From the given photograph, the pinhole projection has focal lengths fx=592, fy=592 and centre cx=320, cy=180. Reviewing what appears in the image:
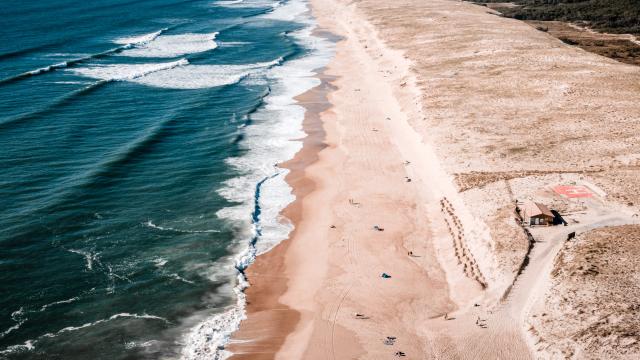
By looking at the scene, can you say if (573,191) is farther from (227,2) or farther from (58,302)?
(227,2)

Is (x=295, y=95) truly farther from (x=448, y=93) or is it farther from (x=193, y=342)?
(x=193, y=342)

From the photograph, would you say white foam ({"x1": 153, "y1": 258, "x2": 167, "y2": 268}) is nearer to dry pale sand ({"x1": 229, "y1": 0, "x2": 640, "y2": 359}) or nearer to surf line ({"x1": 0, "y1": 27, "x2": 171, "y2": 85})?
dry pale sand ({"x1": 229, "y1": 0, "x2": 640, "y2": 359})

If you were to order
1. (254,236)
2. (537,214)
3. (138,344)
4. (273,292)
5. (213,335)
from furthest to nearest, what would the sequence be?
(254,236), (537,214), (273,292), (213,335), (138,344)

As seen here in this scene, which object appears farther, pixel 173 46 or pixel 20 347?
pixel 173 46

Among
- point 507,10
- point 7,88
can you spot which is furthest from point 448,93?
point 507,10

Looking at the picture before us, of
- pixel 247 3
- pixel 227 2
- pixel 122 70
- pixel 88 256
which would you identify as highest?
pixel 227 2

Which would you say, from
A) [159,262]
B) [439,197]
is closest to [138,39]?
[159,262]
